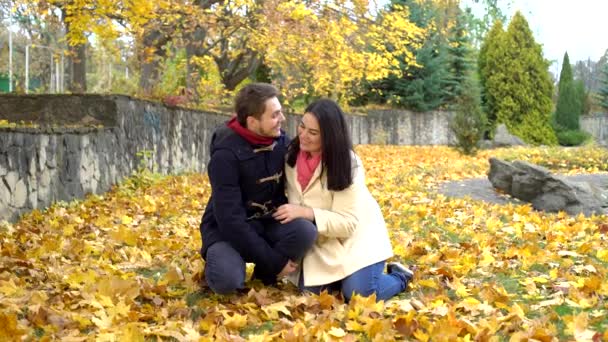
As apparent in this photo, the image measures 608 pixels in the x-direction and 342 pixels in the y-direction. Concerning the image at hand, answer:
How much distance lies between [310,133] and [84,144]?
5.39 meters

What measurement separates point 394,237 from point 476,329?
2981mm

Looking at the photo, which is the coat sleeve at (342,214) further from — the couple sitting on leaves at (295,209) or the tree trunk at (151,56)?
the tree trunk at (151,56)

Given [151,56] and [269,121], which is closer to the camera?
[269,121]

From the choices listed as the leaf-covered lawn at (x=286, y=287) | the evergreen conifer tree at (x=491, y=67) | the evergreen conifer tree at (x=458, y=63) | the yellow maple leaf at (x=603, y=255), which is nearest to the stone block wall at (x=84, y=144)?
the leaf-covered lawn at (x=286, y=287)

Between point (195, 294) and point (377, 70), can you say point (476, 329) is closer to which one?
point (195, 294)

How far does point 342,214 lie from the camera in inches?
159

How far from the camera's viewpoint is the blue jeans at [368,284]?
156 inches

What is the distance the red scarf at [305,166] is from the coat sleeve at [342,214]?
17 centimetres

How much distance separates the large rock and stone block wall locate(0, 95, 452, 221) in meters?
5.27

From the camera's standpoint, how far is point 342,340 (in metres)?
3.10

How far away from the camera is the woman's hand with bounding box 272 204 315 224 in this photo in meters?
3.98

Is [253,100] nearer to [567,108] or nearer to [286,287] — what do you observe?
[286,287]

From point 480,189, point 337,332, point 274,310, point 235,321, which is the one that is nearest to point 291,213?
point 274,310

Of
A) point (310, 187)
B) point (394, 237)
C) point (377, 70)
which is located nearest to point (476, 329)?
point (310, 187)
